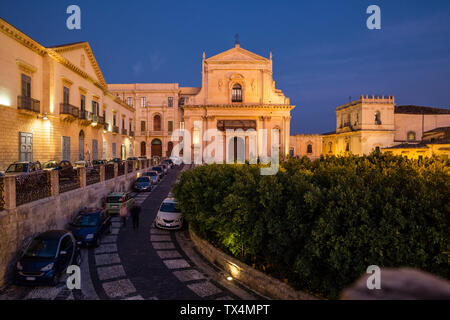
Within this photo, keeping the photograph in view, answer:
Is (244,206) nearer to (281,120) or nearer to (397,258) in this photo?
(397,258)

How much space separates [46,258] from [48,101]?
19.1m

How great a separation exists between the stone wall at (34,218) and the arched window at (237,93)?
30.3 meters

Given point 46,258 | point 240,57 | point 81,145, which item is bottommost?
point 46,258

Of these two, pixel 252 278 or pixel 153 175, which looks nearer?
pixel 252 278

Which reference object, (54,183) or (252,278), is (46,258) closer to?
(54,183)

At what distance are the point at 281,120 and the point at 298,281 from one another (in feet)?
120

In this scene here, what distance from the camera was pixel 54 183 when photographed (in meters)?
11.5

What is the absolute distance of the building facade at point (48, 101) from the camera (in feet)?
61.0

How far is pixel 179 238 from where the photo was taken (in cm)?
1270

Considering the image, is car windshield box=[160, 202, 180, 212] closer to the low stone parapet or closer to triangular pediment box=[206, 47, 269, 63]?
the low stone parapet

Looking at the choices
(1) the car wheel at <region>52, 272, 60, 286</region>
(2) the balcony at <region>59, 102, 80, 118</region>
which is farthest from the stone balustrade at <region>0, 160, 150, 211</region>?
(2) the balcony at <region>59, 102, 80, 118</region>

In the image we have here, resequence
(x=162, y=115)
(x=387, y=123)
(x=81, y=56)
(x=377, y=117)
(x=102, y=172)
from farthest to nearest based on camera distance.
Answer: (x=162, y=115) → (x=377, y=117) → (x=387, y=123) → (x=81, y=56) → (x=102, y=172)

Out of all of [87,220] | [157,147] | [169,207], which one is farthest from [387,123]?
[87,220]

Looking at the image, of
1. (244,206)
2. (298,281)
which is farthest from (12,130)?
(298,281)
